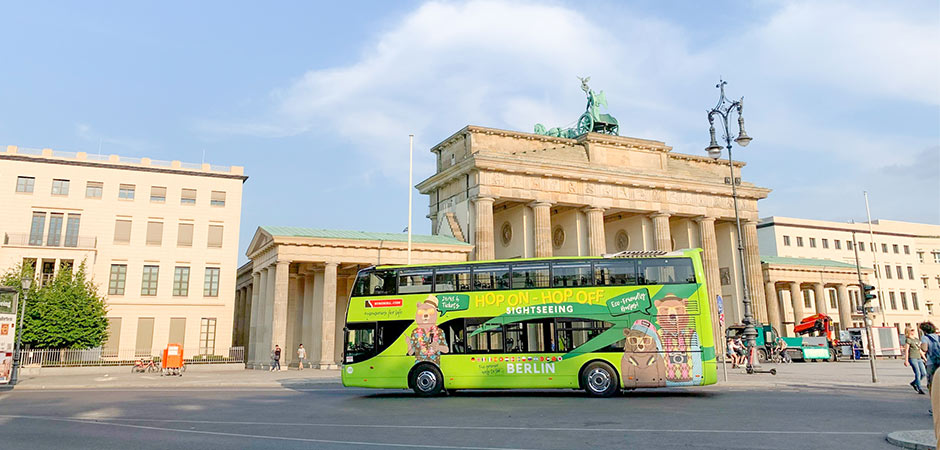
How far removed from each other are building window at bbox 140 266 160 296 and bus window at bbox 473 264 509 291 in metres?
33.4

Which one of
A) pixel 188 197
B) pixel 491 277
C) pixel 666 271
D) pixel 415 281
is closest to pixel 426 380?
pixel 415 281

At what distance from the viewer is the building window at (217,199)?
4628 cm

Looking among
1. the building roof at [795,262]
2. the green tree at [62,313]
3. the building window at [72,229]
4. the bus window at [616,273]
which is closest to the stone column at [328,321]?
the green tree at [62,313]

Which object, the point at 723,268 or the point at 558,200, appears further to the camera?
the point at 723,268

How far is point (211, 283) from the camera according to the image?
45.5 meters

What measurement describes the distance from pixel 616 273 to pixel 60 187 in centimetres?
4043

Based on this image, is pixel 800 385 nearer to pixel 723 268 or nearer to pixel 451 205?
pixel 451 205

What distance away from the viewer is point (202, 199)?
46000 millimetres

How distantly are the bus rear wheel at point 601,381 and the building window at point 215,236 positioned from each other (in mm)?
35375

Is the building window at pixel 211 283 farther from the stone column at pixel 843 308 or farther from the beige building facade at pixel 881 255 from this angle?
the beige building facade at pixel 881 255

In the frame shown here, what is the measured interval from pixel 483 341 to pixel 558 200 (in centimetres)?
2816

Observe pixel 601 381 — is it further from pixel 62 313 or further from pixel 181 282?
pixel 181 282

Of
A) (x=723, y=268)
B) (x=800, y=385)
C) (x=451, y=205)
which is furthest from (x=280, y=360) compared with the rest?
(x=723, y=268)

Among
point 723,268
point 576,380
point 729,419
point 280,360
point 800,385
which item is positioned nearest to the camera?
point 729,419
